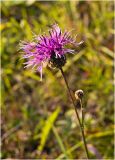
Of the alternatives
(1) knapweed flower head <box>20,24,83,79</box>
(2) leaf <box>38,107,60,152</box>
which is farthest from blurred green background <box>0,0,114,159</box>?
(1) knapweed flower head <box>20,24,83,79</box>

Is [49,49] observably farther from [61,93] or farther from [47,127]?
[61,93]

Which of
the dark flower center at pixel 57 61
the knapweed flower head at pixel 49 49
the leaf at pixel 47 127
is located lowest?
the leaf at pixel 47 127

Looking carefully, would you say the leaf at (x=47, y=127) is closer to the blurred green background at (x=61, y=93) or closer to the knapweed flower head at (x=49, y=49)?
the blurred green background at (x=61, y=93)

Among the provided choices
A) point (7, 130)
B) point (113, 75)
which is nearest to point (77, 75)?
point (113, 75)

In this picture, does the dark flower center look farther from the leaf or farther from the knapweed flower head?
the leaf

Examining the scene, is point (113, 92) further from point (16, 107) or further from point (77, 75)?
point (16, 107)

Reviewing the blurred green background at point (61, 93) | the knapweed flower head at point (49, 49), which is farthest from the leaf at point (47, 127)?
the knapweed flower head at point (49, 49)
